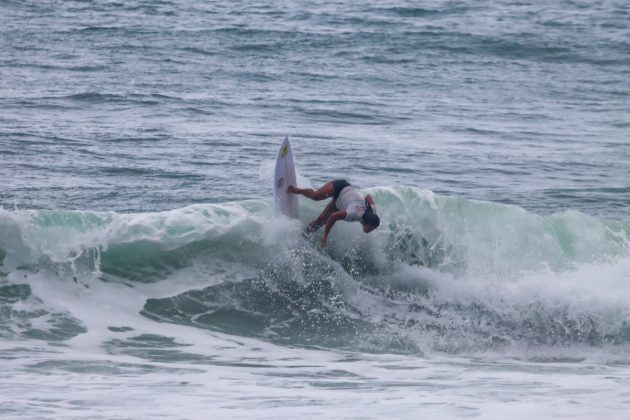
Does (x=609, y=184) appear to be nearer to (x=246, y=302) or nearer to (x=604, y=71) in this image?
(x=246, y=302)

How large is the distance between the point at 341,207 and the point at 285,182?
83 centimetres

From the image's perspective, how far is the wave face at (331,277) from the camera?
9.98 meters

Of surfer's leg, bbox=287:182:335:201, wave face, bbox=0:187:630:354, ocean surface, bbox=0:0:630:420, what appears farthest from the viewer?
surfer's leg, bbox=287:182:335:201

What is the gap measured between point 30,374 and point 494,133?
12473 millimetres

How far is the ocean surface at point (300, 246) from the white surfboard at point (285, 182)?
0.15 meters

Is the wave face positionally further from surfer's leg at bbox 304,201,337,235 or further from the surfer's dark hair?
the surfer's dark hair

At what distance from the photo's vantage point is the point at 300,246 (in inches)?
432

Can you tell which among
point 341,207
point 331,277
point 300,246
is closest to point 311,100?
point 300,246

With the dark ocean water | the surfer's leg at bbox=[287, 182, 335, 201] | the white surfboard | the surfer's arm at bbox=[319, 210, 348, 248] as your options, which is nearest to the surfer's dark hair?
the surfer's arm at bbox=[319, 210, 348, 248]

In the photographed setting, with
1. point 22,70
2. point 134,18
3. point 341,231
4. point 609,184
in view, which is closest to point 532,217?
point 341,231

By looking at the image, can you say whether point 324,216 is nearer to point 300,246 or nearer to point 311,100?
point 300,246

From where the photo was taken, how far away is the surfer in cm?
1030

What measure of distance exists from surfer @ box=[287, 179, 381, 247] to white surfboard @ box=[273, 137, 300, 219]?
10cm

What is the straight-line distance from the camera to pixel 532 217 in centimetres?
1244
